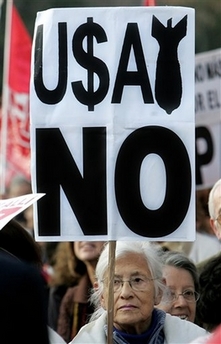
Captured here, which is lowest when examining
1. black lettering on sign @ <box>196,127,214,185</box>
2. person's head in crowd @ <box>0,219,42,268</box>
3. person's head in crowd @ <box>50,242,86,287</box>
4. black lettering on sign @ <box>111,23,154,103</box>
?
person's head in crowd @ <box>50,242,86,287</box>

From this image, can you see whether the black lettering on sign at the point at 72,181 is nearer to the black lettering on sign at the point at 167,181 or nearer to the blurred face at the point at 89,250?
the black lettering on sign at the point at 167,181

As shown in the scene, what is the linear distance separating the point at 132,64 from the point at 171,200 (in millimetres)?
566

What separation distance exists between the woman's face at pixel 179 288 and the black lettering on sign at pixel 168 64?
1.20 m

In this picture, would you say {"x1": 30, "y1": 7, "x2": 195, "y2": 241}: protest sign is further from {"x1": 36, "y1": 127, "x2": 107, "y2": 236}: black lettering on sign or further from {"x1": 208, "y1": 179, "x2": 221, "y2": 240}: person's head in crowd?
{"x1": 208, "y1": 179, "x2": 221, "y2": 240}: person's head in crowd

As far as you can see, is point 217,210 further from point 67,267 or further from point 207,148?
point 207,148

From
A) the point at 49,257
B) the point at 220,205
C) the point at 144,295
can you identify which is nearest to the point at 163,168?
the point at 144,295

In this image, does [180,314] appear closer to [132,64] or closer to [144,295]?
[144,295]

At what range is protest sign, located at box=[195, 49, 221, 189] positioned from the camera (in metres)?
10.3

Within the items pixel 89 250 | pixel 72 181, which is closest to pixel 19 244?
pixel 72 181

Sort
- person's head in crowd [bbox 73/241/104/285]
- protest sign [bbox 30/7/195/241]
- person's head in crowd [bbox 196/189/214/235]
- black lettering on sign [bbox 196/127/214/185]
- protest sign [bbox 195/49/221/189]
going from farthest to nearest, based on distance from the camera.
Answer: black lettering on sign [bbox 196/127/214/185], protest sign [bbox 195/49/221/189], person's head in crowd [bbox 196/189/214/235], person's head in crowd [bbox 73/241/104/285], protest sign [bbox 30/7/195/241]

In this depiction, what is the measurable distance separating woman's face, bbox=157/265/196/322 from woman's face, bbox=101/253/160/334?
2.04 ft

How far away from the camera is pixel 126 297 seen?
556 centimetres

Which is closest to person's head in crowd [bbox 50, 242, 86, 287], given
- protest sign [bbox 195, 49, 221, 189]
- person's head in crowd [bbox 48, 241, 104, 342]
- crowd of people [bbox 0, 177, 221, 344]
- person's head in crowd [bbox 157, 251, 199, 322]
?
person's head in crowd [bbox 48, 241, 104, 342]

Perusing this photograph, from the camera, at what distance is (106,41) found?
548cm
